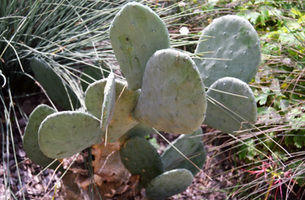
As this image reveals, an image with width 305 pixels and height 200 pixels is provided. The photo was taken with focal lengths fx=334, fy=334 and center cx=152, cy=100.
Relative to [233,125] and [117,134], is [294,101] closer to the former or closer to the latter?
[233,125]

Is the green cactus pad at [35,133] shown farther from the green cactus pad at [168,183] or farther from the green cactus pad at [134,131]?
the green cactus pad at [168,183]

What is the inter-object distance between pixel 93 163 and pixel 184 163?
45 cm

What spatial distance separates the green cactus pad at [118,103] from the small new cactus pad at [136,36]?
115mm

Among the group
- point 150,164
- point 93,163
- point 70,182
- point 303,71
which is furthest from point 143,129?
point 303,71

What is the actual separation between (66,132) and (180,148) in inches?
24.6

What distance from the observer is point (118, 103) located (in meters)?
1.30

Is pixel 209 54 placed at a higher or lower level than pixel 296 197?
higher

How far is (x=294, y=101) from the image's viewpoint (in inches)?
71.1

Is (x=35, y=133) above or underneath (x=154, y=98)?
underneath

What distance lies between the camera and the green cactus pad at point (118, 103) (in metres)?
1.26

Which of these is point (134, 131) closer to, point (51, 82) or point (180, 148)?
point (180, 148)

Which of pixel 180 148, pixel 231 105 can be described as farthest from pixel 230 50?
pixel 180 148

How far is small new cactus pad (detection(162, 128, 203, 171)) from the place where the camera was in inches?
62.7

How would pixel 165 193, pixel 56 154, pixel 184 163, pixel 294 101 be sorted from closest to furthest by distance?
1. pixel 56 154
2. pixel 165 193
3. pixel 184 163
4. pixel 294 101
